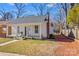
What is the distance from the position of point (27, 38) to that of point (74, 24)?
2.78ft

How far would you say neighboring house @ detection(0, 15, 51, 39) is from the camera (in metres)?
8.62

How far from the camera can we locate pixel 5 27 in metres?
8.67

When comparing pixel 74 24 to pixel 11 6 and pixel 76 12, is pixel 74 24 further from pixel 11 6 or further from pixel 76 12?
pixel 11 6

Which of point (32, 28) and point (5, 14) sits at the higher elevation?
point (5, 14)

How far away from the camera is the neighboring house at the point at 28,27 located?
8.62 metres

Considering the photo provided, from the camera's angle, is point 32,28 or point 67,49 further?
point 32,28

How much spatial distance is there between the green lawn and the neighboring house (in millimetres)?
126

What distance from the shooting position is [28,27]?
8695 mm

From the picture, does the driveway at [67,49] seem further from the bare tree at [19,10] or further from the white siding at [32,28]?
the bare tree at [19,10]

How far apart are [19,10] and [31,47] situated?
671mm

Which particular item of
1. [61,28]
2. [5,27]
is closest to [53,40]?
[61,28]

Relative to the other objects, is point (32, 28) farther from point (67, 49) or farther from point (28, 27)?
point (67, 49)

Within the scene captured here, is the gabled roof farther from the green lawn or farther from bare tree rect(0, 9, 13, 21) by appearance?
the green lawn

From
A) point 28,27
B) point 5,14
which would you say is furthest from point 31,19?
point 5,14
